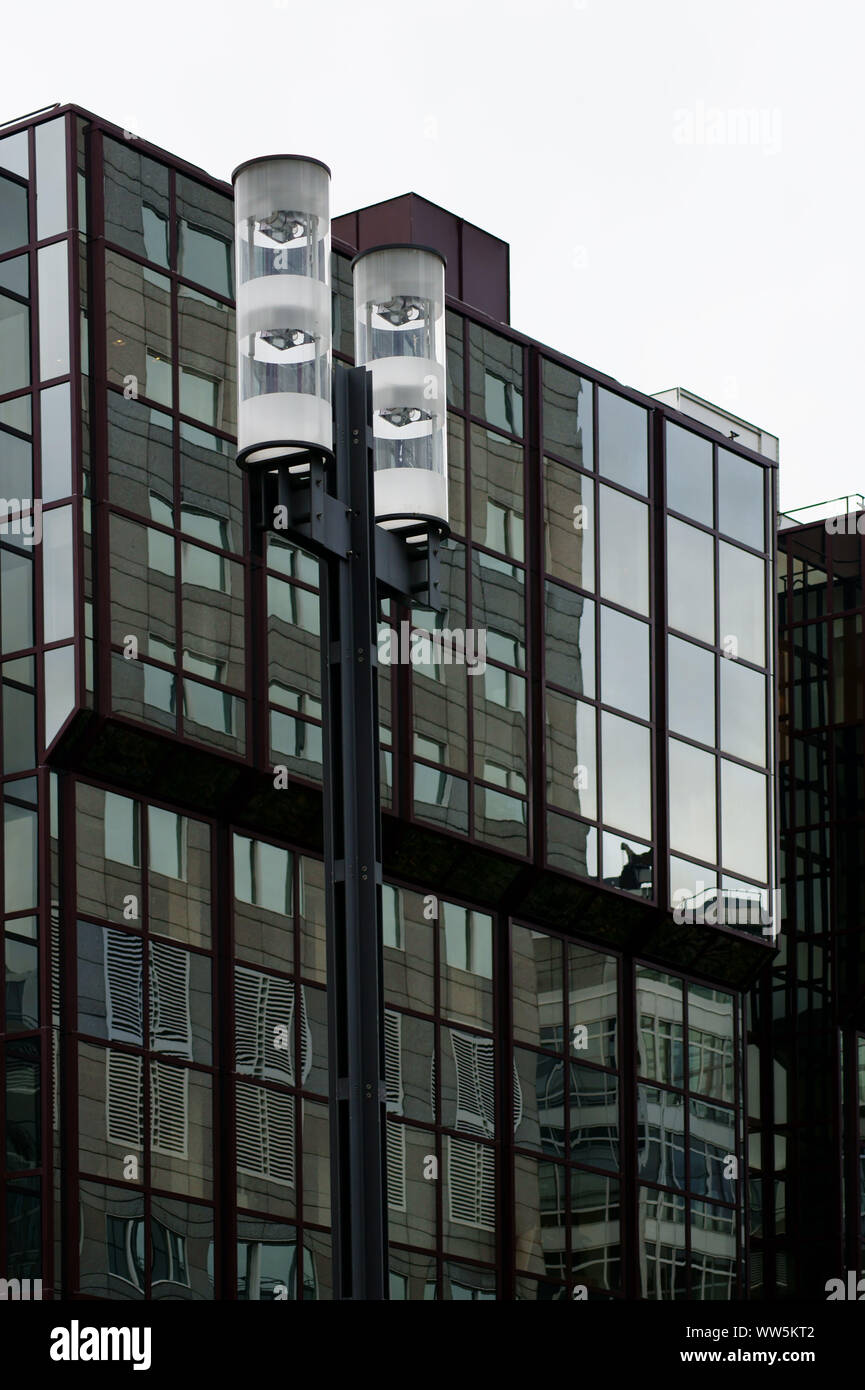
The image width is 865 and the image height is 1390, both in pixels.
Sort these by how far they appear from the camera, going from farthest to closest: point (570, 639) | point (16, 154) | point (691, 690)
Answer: point (691, 690) → point (570, 639) → point (16, 154)

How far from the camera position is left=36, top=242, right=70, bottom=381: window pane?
109 feet

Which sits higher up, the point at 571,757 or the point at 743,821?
the point at 571,757

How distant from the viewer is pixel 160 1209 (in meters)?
32.4

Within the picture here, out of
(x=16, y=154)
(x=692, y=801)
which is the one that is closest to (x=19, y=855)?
(x=16, y=154)

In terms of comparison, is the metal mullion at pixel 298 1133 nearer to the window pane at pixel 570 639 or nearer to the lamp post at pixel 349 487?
the window pane at pixel 570 639

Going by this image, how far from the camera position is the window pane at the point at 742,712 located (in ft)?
146

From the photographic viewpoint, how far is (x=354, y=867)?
31.7 ft

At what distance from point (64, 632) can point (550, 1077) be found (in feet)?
40.9

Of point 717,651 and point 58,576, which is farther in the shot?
point 717,651

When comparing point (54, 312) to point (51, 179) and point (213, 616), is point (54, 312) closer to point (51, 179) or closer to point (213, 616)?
point (51, 179)

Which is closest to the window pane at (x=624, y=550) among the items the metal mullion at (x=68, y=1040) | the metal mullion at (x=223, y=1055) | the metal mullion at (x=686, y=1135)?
the metal mullion at (x=686, y=1135)

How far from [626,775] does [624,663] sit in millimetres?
2009
